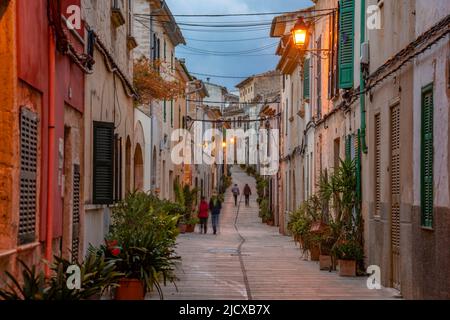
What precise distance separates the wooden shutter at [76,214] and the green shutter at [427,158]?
526 centimetres

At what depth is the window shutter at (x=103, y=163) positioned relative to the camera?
50.3ft

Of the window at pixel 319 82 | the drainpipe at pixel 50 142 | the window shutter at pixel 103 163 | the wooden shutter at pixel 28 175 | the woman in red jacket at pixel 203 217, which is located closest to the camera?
the wooden shutter at pixel 28 175

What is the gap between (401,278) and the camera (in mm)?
13445

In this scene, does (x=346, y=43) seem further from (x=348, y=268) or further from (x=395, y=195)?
(x=395, y=195)

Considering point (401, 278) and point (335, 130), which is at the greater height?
point (335, 130)

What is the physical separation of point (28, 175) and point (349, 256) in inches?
361

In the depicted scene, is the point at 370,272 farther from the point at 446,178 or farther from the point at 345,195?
the point at 446,178

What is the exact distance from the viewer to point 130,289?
41.2 feet

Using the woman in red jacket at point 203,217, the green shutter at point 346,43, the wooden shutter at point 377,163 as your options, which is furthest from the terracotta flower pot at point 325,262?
the woman in red jacket at point 203,217

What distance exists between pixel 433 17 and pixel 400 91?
8.60 ft

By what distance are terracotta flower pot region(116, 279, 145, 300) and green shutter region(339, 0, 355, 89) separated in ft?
27.9

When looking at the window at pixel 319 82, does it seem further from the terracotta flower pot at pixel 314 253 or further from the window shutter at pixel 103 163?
the window shutter at pixel 103 163

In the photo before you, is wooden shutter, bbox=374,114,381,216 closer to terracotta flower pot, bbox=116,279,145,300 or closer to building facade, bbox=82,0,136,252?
building facade, bbox=82,0,136,252

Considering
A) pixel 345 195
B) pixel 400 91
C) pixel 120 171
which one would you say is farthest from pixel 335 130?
pixel 400 91
